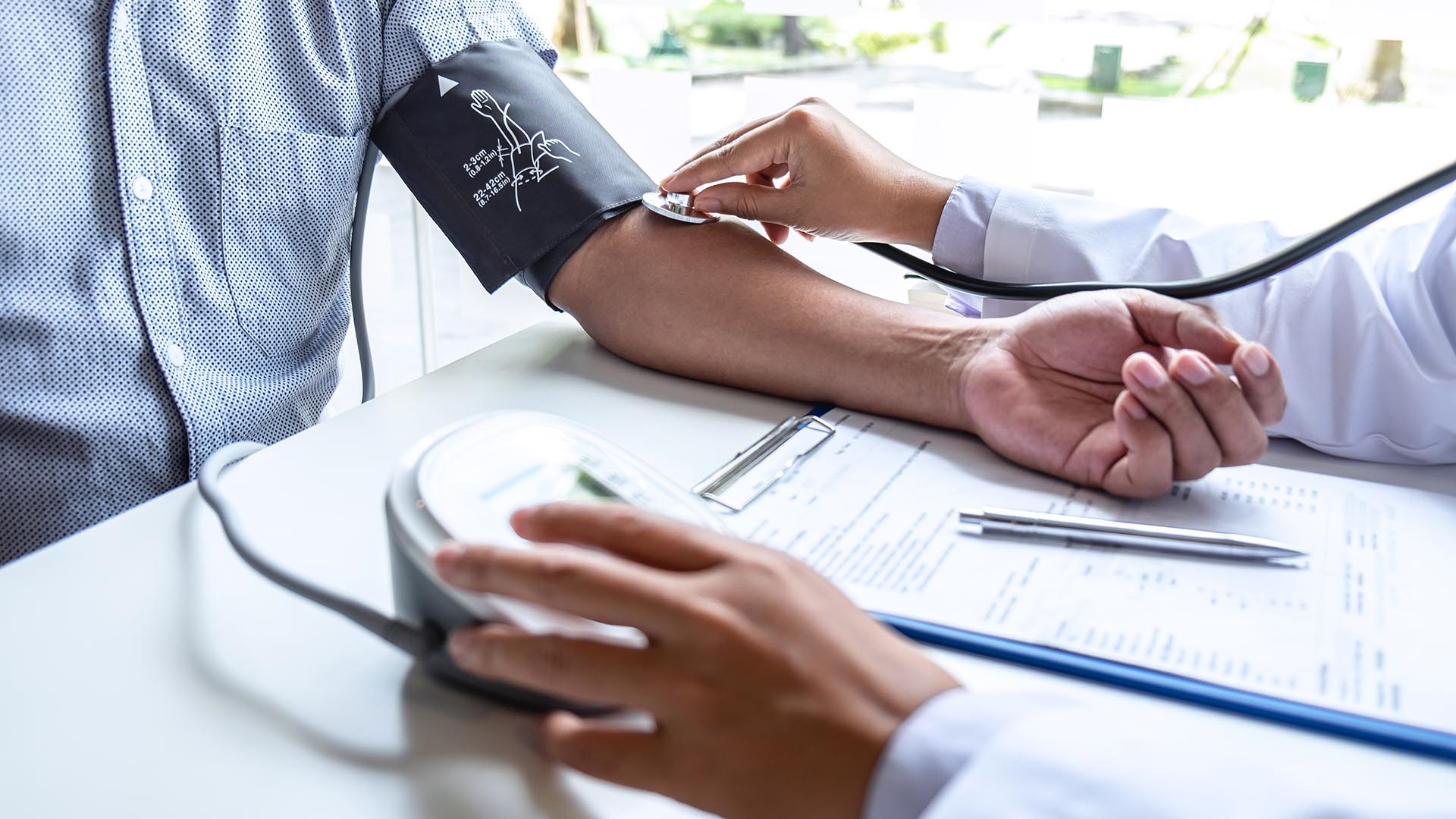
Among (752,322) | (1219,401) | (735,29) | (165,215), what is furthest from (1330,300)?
(735,29)

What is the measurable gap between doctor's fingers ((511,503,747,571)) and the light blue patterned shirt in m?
0.54

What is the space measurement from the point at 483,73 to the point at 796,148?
11.2 inches

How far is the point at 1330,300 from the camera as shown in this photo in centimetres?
72

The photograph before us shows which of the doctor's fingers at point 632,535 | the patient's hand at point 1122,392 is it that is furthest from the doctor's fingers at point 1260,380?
the doctor's fingers at point 632,535

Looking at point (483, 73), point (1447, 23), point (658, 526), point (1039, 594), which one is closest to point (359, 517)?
point (658, 526)

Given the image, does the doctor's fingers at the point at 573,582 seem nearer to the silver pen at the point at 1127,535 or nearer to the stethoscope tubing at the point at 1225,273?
the silver pen at the point at 1127,535

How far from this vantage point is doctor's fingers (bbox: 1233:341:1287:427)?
0.61m

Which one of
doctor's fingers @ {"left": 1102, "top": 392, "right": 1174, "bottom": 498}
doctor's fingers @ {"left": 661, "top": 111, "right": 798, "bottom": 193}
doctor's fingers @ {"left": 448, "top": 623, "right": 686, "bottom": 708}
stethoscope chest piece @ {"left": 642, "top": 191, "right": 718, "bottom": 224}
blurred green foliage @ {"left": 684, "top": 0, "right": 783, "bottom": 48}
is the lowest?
blurred green foliage @ {"left": 684, "top": 0, "right": 783, "bottom": 48}

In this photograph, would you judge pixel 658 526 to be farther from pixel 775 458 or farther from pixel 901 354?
pixel 901 354

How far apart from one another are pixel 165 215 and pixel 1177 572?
0.78m

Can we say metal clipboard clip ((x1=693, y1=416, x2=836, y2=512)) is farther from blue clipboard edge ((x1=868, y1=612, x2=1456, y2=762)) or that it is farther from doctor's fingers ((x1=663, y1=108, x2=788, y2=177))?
doctor's fingers ((x1=663, y1=108, x2=788, y2=177))

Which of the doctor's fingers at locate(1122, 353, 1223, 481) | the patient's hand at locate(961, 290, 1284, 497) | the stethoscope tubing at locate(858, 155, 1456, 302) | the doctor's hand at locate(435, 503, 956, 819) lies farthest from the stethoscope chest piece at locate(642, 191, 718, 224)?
the doctor's hand at locate(435, 503, 956, 819)

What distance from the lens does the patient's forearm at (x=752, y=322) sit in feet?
2.41

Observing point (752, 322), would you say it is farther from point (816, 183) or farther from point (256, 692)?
point (256, 692)
